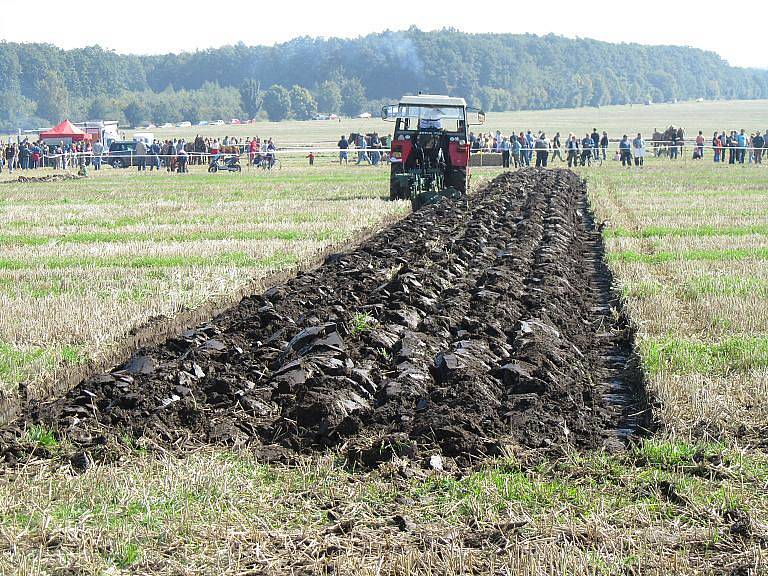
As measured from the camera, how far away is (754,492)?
5.47 meters

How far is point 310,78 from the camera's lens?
156 m

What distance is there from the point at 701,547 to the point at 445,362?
2981 mm

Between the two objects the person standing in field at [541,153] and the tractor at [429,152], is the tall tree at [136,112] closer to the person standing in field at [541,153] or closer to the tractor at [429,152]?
the person standing in field at [541,153]

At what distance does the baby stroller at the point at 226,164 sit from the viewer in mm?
43594

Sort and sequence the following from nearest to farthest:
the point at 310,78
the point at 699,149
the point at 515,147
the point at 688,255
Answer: the point at 688,255 < the point at 515,147 < the point at 699,149 < the point at 310,78

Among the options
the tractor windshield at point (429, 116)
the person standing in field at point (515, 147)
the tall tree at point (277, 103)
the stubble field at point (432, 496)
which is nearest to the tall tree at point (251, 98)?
the tall tree at point (277, 103)

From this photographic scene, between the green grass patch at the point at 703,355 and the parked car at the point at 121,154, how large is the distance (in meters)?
→ 40.9

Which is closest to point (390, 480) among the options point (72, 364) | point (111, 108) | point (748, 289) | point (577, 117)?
point (72, 364)

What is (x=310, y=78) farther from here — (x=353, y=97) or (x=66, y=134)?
(x=66, y=134)

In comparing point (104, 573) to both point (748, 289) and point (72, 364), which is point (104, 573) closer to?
point (72, 364)

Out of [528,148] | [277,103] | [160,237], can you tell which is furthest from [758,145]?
[277,103]

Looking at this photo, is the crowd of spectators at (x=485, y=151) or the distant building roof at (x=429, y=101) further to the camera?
the crowd of spectators at (x=485, y=151)

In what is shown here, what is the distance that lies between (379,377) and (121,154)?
4417cm

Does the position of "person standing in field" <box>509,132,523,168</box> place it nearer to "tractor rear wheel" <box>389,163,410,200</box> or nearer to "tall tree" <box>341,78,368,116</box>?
"tractor rear wheel" <box>389,163,410,200</box>
